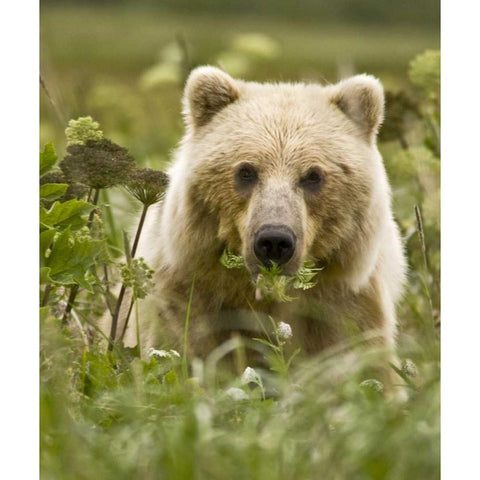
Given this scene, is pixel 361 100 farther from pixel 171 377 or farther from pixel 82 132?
pixel 171 377

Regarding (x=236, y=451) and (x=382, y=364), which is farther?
(x=382, y=364)

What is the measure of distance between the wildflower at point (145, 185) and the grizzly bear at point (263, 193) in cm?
24

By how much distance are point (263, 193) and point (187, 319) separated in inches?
25.3

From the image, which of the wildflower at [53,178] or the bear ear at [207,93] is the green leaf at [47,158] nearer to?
the wildflower at [53,178]

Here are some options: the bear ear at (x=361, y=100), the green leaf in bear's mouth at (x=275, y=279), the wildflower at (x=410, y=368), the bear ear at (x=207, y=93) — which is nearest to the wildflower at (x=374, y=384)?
the wildflower at (x=410, y=368)

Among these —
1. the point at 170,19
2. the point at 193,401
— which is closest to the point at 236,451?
the point at 193,401

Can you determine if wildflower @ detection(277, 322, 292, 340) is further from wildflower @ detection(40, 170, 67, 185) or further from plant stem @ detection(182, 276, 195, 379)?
wildflower @ detection(40, 170, 67, 185)

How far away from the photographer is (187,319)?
187 inches

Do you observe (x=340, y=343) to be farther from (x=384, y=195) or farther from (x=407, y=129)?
(x=407, y=129)

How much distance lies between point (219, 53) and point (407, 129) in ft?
4.06

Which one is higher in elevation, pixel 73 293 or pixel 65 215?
pixel 65 215

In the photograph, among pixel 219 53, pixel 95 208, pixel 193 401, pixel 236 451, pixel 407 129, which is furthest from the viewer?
pixel 407 129

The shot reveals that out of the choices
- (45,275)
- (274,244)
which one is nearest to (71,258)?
(45,275)
